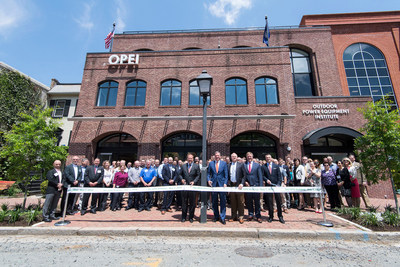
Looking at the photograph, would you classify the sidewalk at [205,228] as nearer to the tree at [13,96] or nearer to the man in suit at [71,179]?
the man in suit at [71,179]

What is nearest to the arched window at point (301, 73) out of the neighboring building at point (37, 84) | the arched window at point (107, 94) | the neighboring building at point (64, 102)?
the arched window at point (107, 94)

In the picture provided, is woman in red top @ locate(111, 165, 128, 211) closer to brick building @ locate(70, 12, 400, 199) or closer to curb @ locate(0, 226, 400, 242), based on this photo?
curb @ locate(0, 226, 400, 242)

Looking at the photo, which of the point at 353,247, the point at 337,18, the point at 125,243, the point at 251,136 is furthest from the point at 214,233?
the point at 337,18

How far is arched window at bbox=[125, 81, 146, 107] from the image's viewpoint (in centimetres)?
1401

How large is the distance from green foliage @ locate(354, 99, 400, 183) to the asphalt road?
3.47 meters

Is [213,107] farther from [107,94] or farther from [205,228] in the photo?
[205,228]

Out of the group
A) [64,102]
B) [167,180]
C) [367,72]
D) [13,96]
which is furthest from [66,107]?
Answer: [367,72]

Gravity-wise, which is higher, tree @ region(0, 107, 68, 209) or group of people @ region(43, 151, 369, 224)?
tree @ region(0, 107, 68, 209)

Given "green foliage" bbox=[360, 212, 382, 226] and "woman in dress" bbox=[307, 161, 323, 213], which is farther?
"woman in dress" bbox=[307, 161, 323, 213]

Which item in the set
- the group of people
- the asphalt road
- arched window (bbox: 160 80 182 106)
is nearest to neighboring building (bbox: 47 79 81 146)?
arched window (bbox: 160 80 182 106)

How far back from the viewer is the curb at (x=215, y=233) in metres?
4.86

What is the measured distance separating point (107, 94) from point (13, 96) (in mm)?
12750

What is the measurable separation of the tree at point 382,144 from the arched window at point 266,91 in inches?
248

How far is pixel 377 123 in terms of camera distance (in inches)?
282
